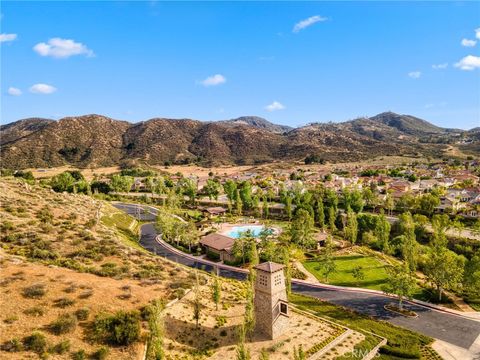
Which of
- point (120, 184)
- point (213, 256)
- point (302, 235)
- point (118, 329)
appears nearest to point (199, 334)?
point (118, 329)

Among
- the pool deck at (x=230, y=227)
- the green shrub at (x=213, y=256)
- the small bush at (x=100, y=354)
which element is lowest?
the green shrub at (x=213, y=256)

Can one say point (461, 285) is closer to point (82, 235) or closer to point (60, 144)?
point (82, 235)

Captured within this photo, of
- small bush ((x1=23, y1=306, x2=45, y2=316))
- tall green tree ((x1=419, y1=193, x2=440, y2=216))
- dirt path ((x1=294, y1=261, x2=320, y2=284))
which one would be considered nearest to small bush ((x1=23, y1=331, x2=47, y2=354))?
small bush ((x1=23, y1=306, x2=45, y2=316))

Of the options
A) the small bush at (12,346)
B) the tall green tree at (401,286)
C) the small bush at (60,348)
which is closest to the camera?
the small bush at (12,346)

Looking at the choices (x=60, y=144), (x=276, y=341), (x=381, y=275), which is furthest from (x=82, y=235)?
(x=60, y=144)

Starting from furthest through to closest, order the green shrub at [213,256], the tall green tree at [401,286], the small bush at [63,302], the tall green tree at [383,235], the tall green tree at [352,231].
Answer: the tall green tree at [352,231]
the tall green tree at [383,235]
the green shrub at [213,256]
the tall green tree at [401,286]
the small bush at [63,302]

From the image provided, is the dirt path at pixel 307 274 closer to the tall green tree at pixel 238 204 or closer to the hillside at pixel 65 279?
the hillside at pixel 65 279

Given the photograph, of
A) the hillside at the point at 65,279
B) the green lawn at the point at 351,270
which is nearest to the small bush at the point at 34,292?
the hillside at the point at 65,279

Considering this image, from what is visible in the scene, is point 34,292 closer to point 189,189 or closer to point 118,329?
point 118,329

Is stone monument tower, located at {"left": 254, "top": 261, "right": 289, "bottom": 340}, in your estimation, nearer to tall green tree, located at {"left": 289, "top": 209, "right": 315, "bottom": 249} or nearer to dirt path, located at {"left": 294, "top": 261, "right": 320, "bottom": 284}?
dirt path, located at {"left": 294, "top": 261, "right": 320, "bottom": 284}
